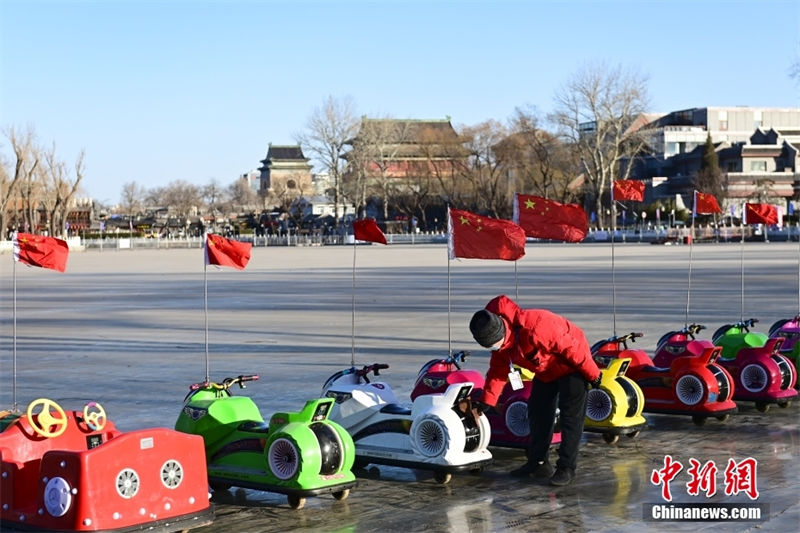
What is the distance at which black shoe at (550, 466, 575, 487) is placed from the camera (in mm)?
8039

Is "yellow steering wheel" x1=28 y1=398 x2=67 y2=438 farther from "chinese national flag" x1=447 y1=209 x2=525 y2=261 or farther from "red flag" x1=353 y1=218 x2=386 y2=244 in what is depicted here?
"red flag" x1=353 y1=218 x2=386 y2=244

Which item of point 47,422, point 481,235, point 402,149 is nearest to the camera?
point 47,422

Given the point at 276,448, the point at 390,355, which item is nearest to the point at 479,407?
the point at 276,448

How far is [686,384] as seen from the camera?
1034cm

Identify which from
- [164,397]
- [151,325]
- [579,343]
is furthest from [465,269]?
[579,343]

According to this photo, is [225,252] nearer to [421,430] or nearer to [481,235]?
[481,235]

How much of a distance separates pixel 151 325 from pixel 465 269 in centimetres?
2322

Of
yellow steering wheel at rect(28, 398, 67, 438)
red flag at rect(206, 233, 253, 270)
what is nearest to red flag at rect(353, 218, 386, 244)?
red flag at rect(206, 233, 253, 270)

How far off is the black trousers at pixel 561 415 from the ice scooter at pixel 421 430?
0.38 meters

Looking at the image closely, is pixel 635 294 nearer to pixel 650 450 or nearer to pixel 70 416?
pixel 650 450

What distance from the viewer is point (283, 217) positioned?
460 feet

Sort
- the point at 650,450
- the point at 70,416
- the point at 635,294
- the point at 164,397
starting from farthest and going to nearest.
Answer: the point at 635,294, the point at 164,397, the point at 650,450, the point at 70,416

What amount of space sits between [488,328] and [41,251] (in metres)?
4.21

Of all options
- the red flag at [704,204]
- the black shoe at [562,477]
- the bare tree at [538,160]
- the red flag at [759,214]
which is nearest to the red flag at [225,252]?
the black shoe at [562,477]
